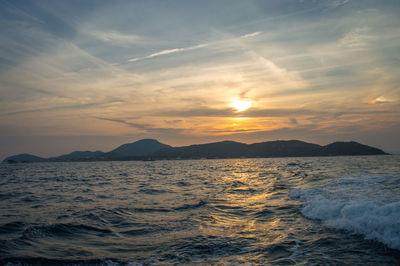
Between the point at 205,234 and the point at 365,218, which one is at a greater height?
the point at 365,218

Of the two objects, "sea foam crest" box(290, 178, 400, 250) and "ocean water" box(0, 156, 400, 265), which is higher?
"sea foam crest" box(290, 178, 400, 250)

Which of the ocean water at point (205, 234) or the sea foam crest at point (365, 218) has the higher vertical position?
the sea foam crest at point (365, 218)

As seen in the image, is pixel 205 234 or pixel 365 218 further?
pixel 205 234

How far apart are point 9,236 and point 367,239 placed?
14650 mm

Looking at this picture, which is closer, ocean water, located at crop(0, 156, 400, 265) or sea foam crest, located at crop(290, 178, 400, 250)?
ocean water, located at crop(0, 156, 400, 265)

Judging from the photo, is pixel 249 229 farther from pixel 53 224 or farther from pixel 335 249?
pixel 53 224

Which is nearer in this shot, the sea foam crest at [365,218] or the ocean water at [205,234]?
the ocean water at [205,234]

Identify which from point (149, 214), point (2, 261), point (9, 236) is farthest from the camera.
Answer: point (149, 214)

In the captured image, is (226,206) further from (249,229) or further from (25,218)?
(25,218)

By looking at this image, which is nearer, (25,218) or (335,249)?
(335,249)

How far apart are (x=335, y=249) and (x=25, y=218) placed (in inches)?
615

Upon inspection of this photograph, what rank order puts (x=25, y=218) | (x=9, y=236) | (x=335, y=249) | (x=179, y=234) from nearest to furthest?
(x=335, y=249) < (x=9, y=236) < (x=179, y=234) < (x=25, y=218)

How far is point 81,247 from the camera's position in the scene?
1003 centimetres

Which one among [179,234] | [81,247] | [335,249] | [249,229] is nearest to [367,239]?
[335,249]
